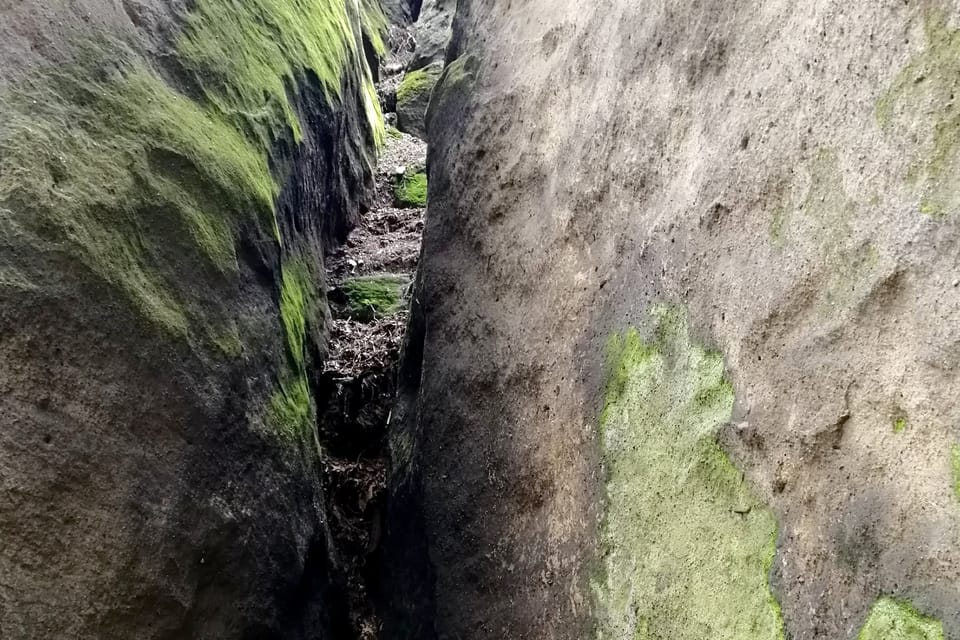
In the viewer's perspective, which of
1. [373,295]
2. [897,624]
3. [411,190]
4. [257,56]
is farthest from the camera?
[411,190]

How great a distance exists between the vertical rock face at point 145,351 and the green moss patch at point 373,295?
59.0 inches

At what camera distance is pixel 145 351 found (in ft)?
12.0

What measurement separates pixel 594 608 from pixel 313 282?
14.6 ft

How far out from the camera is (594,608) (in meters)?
2.91

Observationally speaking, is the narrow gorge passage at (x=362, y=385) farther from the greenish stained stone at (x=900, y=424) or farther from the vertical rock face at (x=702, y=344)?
the greenish stained stone at (x=900, y=424)

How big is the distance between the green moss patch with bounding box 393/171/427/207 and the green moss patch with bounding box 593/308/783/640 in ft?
24.7

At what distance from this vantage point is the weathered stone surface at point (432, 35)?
47.9ft

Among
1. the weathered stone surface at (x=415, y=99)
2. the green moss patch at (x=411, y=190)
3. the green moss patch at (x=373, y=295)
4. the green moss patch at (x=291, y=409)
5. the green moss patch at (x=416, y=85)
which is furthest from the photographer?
the green moss patch at (x=416, y=85)

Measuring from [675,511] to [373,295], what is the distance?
516 centimetres

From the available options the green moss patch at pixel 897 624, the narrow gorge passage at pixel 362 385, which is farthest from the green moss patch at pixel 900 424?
the narrow gorge passage at pixel 362 385

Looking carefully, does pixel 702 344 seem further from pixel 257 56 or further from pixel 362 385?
pixel 257 56

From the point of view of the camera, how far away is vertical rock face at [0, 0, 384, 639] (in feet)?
10.4

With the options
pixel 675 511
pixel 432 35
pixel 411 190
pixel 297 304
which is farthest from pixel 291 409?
pixel 432 35

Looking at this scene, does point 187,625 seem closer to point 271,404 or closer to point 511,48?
point 271,404
